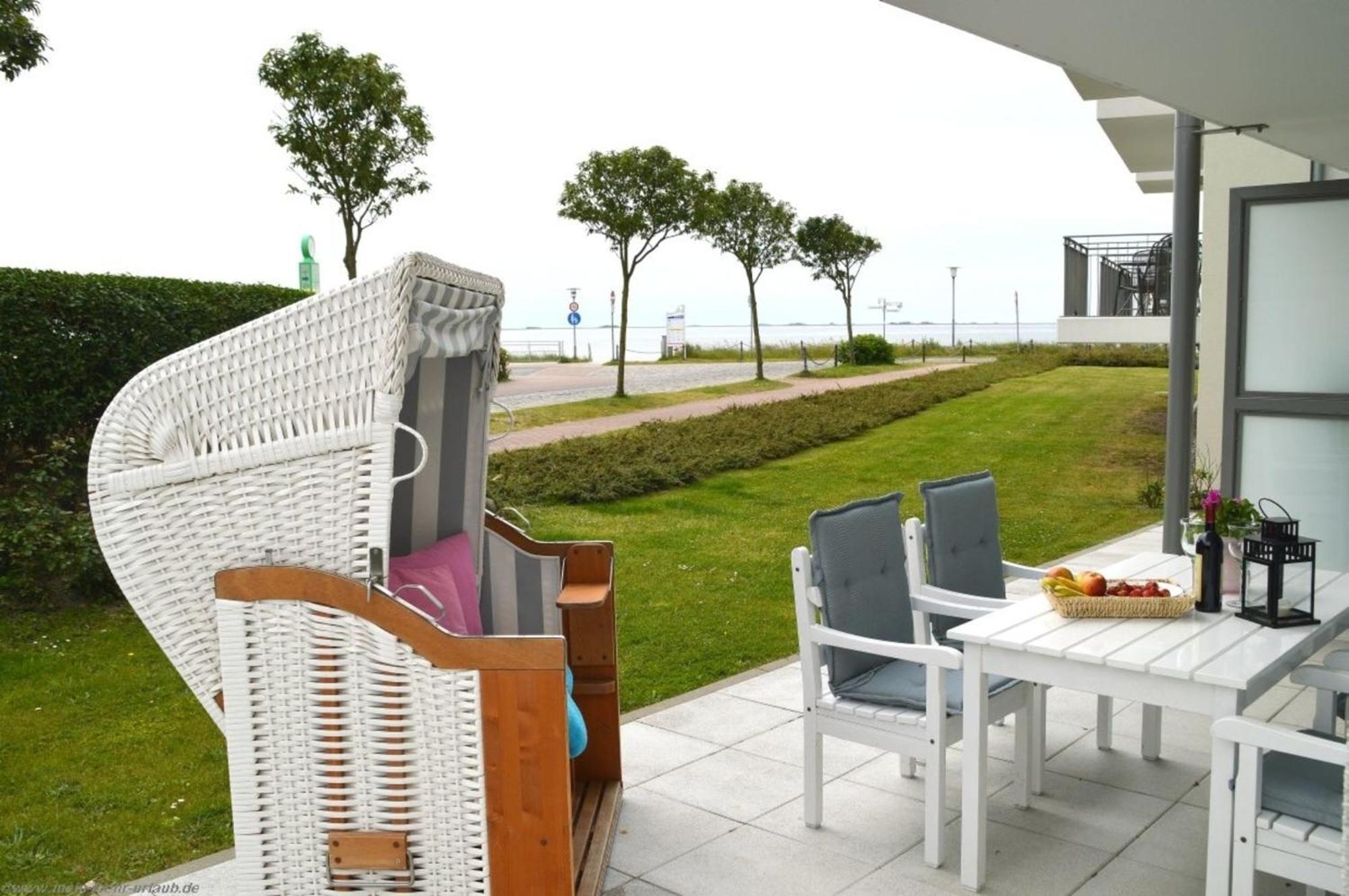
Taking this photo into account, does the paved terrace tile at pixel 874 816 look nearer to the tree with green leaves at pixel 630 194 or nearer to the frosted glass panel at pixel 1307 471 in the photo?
the frosted glass panel at pixel 1307 471

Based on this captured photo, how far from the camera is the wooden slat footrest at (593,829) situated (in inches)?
118

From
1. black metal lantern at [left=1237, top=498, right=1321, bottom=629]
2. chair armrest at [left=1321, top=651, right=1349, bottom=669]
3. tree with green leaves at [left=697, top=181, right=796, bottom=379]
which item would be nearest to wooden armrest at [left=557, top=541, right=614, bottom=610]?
black metal lantern at [left=1237, top=498, right=1321, bottom=629]

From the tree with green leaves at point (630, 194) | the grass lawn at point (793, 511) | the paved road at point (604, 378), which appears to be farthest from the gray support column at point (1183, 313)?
the paved road at point (604, 378)

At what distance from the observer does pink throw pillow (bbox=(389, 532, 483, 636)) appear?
3.21 m

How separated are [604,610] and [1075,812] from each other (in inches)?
63.9

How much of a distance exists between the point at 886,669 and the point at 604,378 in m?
24.1

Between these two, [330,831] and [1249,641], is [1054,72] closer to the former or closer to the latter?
[1249,641]

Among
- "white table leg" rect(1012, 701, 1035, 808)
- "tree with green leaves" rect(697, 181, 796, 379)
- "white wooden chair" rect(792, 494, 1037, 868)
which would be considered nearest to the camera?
"white wooden chair" rect(792, 494, 1037, 868)

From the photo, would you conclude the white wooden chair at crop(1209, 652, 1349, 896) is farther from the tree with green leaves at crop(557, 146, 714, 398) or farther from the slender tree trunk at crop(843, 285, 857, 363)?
the slender tree trunk at crop(843, 285, 857, 363)

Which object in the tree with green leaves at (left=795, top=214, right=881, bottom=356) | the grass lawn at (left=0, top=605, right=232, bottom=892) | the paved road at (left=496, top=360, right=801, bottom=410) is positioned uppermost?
the tree with green leaves at (left=795, top=214, right=881, bottom=356)

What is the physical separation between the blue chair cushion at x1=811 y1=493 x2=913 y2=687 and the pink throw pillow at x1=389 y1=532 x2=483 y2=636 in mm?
1024

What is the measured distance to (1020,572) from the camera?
427 cm

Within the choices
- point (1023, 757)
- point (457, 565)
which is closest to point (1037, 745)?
point (1023, 757)

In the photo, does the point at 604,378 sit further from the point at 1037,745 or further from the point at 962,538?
the point at 1037,745
